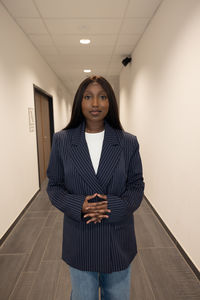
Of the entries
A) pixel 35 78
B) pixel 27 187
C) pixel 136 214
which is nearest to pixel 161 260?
pixel 136 214

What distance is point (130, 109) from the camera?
4488mm

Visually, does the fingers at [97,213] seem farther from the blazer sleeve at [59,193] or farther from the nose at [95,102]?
the nose at [95,102]

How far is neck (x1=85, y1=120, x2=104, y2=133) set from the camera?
1.02m

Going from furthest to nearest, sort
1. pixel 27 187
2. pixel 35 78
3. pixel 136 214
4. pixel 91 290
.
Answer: pixel 35 78 < pixel 27 187 < pixel 136 214 < pixel 91 290

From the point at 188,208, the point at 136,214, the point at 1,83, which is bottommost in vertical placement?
the point at 136,214

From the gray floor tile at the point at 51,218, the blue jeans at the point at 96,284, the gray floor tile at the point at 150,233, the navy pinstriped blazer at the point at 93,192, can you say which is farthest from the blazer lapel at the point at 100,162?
the gray floor tile at the point at 51,218

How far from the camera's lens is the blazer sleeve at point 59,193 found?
87cm

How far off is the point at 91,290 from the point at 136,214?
2.09 metres

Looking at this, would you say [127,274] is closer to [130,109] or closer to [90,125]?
[90,125]

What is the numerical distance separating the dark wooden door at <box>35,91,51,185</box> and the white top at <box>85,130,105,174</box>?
3355 mm

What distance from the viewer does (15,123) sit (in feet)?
8.86

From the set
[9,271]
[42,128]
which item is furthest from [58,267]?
[42,128]

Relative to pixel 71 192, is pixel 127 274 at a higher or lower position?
lower

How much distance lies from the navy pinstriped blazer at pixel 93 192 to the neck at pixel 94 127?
7 cm
